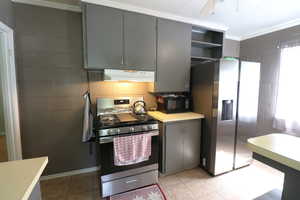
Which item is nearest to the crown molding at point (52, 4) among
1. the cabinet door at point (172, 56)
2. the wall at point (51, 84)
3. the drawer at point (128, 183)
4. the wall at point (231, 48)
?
the wall at point (51, 84)

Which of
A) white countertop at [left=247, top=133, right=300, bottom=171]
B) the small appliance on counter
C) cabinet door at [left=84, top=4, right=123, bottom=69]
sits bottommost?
white countertop at [left=247, top=133, right=300, bottom=171]

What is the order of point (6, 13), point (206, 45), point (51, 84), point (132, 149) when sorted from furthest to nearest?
point (206, 45), point (51, 84), point (132, 149), point (6, 13)

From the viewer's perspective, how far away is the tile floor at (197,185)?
5.87 ft

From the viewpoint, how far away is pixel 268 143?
104 cm

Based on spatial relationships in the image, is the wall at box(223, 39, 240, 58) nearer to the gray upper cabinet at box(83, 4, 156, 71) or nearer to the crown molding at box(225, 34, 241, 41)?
the crown molding at box(225, 34, 241, 41)

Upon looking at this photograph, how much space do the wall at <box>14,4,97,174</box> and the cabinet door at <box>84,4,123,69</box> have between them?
38 cm

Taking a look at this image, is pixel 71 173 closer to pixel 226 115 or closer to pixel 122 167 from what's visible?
pixel 122 167

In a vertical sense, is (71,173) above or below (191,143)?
below

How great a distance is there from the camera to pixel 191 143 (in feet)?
7.42

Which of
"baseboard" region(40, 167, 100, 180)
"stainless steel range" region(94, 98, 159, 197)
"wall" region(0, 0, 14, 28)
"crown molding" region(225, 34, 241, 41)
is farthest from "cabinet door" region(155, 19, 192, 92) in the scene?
"wall" region(0, 0, 14, 28)

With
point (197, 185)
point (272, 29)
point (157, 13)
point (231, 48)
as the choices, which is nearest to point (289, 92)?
point (272, 29)

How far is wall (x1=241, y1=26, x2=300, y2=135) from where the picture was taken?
2572mm

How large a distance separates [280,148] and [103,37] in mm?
2139

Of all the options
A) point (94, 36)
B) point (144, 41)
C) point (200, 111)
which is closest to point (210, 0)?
point (144, 41)
